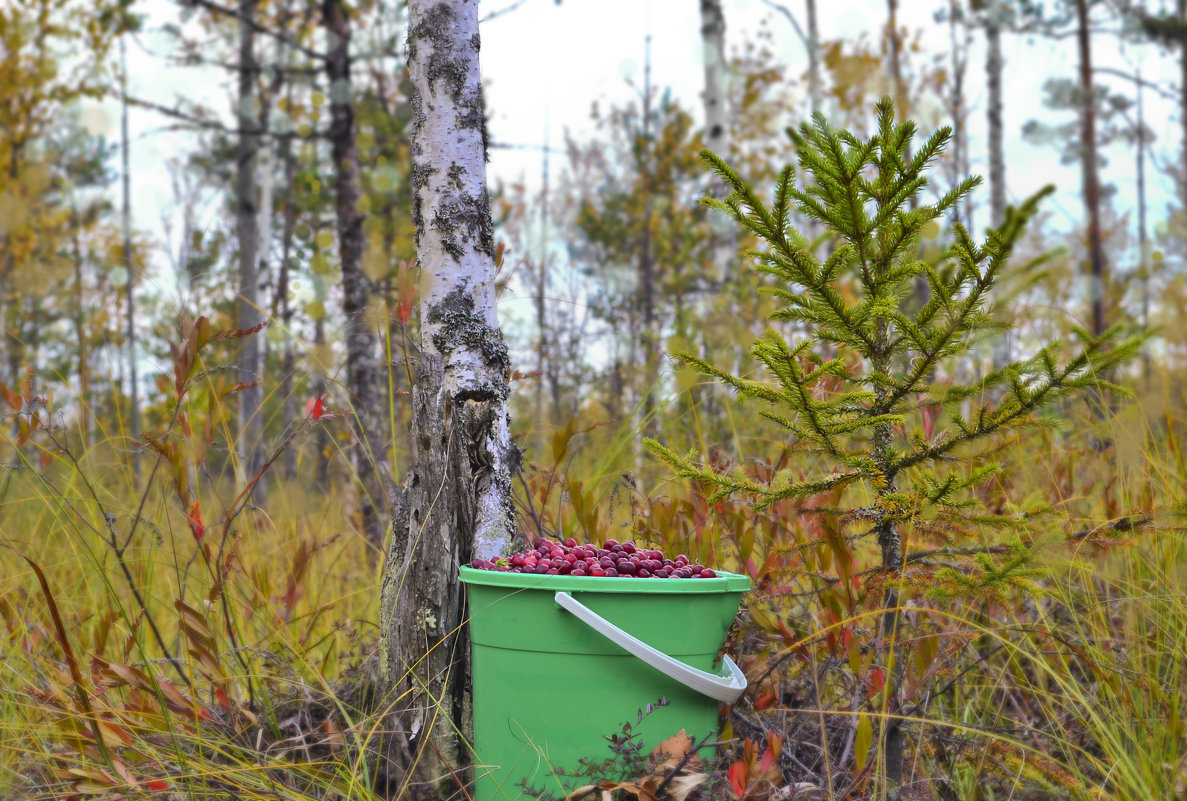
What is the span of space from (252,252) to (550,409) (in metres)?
3.07

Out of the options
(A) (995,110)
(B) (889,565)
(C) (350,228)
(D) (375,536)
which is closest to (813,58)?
(A) (995,110)

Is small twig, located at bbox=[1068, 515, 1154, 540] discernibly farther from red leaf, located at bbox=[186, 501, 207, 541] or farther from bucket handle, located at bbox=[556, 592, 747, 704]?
red leaf, located at bbox=[186, 501, 207, 541]

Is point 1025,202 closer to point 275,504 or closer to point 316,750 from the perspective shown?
point 316,750

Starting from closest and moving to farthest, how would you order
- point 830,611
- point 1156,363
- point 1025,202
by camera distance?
point 1025,202 < point 830,611 < point 1156,363

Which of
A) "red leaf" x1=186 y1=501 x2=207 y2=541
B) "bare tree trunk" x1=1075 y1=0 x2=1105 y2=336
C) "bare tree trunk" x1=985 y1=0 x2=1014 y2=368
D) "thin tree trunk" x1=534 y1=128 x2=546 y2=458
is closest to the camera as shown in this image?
"red leaf" x1=186 y1=501 x2=207 y2=541

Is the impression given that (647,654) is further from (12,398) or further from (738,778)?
(12,398)

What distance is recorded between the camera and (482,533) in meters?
2.07

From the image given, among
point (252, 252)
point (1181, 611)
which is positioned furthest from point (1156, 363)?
point (252, 252)

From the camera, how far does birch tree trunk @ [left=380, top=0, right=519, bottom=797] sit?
2008mm

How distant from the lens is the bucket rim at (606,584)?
1.64 meters

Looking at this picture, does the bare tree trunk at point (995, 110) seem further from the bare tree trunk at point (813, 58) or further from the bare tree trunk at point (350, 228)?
the bare tree trunk at point (350, 228)

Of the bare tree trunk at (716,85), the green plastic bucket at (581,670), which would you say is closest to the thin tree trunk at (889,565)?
the green plastic bucket at (581,670)

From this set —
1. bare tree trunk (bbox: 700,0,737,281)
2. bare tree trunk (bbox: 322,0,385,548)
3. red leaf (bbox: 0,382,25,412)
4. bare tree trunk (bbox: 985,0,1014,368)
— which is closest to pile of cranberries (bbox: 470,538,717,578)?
red leaf (bbox: 0,382,25,412)

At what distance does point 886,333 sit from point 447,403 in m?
1.06
